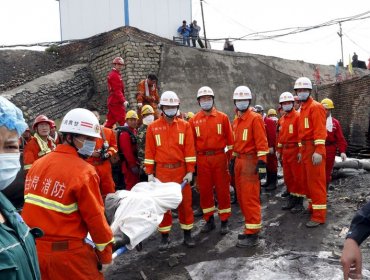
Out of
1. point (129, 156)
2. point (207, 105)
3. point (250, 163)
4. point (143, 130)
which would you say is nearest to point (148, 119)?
point (143, 130)

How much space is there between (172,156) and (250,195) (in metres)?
1.20

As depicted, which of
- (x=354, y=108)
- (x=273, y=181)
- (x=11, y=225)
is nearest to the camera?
(x=11, y=225)

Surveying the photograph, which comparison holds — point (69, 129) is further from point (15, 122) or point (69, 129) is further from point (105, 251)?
point (15, 122)

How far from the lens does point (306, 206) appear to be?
20.3 ft

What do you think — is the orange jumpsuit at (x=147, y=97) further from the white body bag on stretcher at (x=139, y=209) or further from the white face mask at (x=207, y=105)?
the white body bag on stretcher at (x=139, y=209)

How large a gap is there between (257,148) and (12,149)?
3668 millimetres

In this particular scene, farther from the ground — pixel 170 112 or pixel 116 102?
pixel 116 102

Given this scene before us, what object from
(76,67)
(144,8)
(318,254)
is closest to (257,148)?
(318,254)

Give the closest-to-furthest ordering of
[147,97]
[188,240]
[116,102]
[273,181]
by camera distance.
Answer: [188,240]
[273,181]
[116,102]
[147,97]

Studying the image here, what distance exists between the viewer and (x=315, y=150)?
5.13 meters

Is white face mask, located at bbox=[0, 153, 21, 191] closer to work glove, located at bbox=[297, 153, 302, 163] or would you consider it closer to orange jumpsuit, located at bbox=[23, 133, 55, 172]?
orange jumpsuit, located at bbox=[23, 133, 55, 172]

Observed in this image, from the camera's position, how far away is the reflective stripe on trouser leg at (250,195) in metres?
4.79

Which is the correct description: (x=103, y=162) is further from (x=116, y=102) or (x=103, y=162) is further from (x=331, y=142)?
(x=331, y=142)

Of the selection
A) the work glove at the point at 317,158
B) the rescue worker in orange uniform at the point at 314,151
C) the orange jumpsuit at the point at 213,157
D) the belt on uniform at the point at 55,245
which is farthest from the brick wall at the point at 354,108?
the belt on uniform at the point at 55,245
